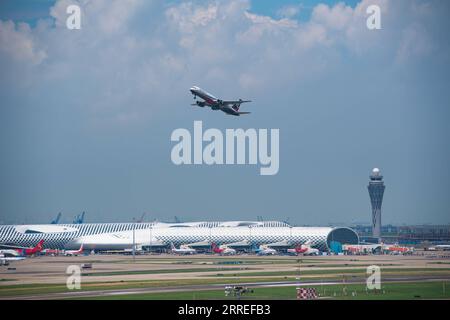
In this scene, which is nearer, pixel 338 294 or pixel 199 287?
pixel 338 294

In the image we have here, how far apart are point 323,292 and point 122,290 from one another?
2313 centimetres

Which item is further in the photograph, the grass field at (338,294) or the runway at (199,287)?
the runway at (199,287)

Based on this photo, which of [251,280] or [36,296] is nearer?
[36,296]

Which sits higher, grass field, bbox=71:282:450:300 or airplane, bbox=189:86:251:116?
airplane, bbox=189:86:251:116

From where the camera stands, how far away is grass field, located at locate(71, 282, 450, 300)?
286ft

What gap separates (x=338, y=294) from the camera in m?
89.8

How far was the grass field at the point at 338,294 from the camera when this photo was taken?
8706 centimetres

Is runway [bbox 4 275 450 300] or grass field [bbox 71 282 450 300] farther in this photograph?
runway [bbox 4 275 450 300]

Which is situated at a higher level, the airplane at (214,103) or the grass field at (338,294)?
the airplane at (214,103)

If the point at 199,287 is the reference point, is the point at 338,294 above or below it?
below

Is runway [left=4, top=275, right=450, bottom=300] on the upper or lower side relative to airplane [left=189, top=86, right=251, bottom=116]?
lower
